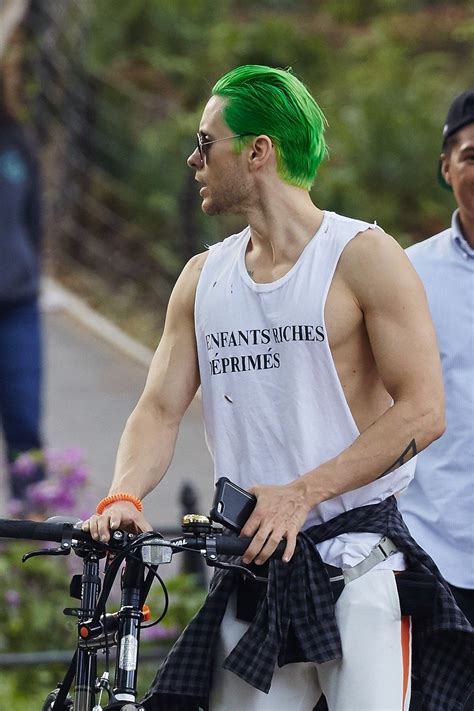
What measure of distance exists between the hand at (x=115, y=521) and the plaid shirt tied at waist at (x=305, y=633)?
11.0 inches

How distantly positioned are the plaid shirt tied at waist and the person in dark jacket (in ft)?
13.8

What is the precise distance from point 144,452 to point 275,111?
2.96ft

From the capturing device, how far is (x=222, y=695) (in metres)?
3.74

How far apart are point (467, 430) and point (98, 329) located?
8.23 meters

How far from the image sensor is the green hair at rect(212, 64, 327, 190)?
3723 millimetres

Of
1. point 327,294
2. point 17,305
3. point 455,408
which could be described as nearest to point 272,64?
point 17,305

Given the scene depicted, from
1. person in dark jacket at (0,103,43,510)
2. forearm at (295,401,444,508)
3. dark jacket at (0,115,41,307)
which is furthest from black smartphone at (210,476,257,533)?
dark jacket at (0,115,41,307)

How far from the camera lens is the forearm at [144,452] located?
381 cm

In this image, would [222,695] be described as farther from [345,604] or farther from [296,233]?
[296,233]

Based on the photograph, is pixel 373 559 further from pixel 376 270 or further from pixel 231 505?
pixel 376 270

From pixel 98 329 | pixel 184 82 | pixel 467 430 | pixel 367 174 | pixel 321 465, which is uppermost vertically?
pixel 184 82

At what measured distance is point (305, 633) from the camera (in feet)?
11.7

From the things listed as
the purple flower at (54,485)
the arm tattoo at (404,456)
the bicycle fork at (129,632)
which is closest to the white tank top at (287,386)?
the arm tattoo at (404,456)

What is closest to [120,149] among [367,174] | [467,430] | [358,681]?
[367,174]
